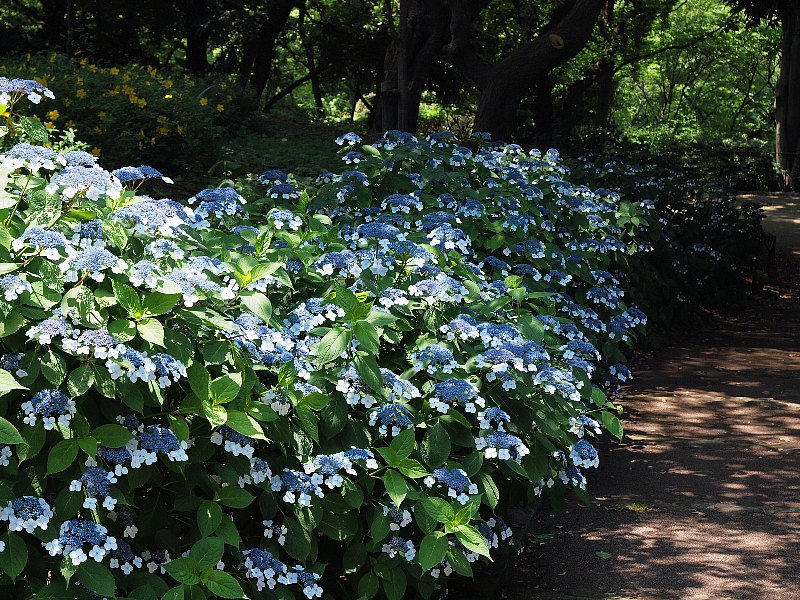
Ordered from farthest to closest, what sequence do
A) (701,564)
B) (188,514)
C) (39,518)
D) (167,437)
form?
(701,564) → (188,514) → (167,437) → (39,518)

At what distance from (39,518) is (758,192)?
1967 cm

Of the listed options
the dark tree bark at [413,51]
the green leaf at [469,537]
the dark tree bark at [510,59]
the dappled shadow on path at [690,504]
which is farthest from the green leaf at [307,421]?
the dark tree bark at [413,51]

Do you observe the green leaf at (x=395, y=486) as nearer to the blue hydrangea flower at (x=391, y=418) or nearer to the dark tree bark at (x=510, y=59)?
the blue hydrangea flower at (x=391, y=418)

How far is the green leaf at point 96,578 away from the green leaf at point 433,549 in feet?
2.81

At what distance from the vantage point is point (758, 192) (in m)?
19.6

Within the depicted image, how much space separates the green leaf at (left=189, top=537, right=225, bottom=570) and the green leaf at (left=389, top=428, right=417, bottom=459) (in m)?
0.63

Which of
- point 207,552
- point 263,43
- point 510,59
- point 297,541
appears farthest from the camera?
point 263,43

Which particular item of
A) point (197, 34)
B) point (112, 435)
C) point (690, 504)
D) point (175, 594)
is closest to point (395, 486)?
point (175, 594)

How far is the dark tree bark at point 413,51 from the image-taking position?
37.3 feet

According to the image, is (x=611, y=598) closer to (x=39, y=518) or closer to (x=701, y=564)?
(x=701, y=564)

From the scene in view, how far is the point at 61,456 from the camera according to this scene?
2.16 metres

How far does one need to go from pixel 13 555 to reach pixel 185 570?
401 millimetres

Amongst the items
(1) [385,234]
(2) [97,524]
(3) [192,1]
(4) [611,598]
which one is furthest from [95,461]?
(3) [192,1]

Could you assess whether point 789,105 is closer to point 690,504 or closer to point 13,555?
point 690,504
